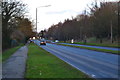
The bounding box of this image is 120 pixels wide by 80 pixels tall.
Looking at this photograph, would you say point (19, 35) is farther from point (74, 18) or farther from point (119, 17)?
point (74, 18)

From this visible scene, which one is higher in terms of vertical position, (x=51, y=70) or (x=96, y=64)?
(x=51, y=70)

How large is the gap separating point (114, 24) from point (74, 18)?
222 ft

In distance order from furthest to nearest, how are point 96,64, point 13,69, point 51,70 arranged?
point 96,64 → point 13,69 → point 51,70

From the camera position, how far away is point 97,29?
7188 cm

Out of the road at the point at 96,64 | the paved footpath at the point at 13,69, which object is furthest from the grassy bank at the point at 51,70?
the road at the point at 96,64

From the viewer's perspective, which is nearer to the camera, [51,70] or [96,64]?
[51,70]

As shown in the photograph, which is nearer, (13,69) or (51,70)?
(51,70)

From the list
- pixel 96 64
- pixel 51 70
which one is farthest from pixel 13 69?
pixel 96 64

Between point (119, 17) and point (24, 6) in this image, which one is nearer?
point (24, 6)

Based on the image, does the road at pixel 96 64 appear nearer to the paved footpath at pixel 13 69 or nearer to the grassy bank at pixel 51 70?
the grassy bank at pixel 51 70

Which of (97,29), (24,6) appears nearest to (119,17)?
(97,29)

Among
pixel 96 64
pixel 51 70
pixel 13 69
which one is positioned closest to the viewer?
pixel 51 70

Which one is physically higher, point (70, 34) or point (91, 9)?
point (91, 9)

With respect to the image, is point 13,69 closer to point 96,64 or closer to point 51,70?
point 51,70
